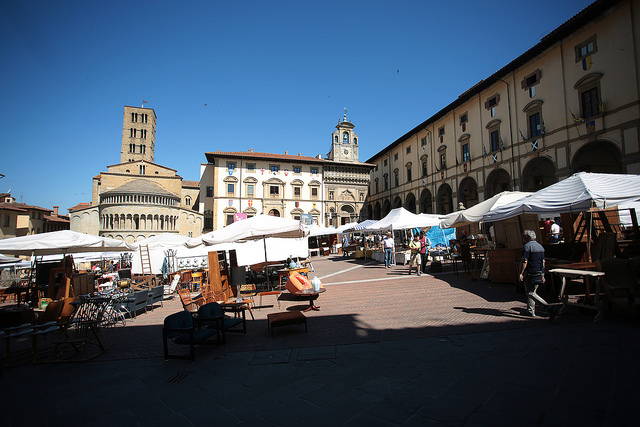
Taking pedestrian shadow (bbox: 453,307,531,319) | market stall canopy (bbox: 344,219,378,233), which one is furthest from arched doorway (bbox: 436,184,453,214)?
pedestrian shadow (bbox: 453,307,531,319)

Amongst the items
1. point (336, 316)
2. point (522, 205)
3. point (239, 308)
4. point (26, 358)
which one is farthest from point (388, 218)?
point (26, 358)

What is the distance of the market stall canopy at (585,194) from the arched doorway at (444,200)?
2344 cm

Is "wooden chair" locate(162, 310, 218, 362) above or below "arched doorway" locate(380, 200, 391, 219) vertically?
below

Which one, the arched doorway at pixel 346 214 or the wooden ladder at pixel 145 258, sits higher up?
the arched doorway at pixel 346 214

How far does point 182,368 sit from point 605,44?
2323 cm

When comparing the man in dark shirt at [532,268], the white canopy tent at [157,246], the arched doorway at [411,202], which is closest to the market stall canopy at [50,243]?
the white canopy tent at [157,246]

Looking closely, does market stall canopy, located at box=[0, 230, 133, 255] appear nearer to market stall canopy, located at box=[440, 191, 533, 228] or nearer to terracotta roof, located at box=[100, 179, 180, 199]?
market stall canopy, located at box=[440, 191, 533, 228]

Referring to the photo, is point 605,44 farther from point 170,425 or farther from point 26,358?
point 26,358

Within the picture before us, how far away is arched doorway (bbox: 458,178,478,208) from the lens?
90.5 feet

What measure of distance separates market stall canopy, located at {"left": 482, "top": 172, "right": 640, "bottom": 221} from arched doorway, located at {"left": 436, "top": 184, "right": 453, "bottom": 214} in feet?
76.9

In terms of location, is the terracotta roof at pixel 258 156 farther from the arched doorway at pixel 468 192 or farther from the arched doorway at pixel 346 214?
the arched doorway at pixel 468 192

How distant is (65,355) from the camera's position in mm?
5359

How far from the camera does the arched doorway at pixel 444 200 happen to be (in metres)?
30.5

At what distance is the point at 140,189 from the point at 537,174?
4920cm
